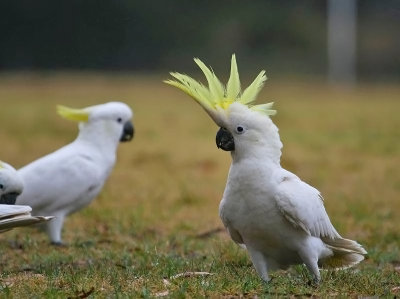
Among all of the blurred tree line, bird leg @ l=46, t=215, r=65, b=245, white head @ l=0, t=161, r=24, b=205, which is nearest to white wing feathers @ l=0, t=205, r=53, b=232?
white head @ l=0, t=161, r=24, b=205

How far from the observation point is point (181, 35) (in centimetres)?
3053

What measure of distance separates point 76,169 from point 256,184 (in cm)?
253

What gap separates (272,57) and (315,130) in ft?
54.3

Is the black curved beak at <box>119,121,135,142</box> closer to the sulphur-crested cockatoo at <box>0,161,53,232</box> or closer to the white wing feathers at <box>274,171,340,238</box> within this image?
the sulphur-crested cockatoo at <box>0,161,53,232</box>

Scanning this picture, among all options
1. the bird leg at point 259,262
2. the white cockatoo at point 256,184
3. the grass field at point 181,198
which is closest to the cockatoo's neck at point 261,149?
the white cockatoo at point 256,184

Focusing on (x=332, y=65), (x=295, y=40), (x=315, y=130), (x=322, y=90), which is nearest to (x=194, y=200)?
(x=315, y=130)

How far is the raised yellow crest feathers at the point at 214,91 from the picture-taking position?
4531 mm

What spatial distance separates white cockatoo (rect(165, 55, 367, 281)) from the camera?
180 inches

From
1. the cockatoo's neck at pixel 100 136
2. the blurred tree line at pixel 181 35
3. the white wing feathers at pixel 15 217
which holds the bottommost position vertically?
the white wing feathers at pixel 15 217

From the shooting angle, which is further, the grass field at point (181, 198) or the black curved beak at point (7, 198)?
the black curved beak at point (7, 198)

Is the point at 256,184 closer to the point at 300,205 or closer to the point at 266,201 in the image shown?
the point at 266,201

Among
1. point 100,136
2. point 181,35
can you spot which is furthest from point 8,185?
point 181,35

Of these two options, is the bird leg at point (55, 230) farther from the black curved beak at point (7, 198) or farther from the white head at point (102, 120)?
the black curved beak at point (7, 198)

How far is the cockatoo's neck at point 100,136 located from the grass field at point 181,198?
72cm
